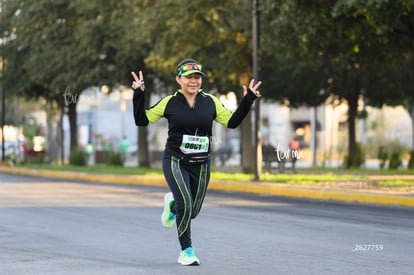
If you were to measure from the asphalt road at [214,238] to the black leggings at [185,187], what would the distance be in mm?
417

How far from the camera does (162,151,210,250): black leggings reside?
8984 millimetres

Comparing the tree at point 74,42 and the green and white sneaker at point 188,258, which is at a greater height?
the tree at point 74,42

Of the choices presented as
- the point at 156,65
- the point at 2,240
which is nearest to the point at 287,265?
the point at 2,240

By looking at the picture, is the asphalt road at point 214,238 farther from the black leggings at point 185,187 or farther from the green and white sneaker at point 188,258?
the black leggings at point 185,187

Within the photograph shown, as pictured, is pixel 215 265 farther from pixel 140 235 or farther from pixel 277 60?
pixel 277 60

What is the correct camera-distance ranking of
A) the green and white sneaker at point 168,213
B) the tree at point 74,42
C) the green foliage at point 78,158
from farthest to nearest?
the green foliage at point 78,158 → the tree at point 74,42 → the green and white sneaker at point 168,213

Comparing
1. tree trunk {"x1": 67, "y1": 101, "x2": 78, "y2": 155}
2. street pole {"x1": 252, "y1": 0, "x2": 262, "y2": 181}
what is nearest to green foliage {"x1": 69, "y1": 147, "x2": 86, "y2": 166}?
tree trunk {"x1": 67, "y1": 101, "x2": 78, "y2": 155}

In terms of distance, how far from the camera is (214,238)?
11789mm

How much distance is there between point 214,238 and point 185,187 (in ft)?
9.56

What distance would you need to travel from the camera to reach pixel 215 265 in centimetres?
916

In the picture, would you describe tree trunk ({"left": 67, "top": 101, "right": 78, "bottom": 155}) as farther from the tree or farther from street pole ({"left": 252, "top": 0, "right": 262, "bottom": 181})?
street pole ({"left": 252, "top": 0, "right": 262, "bottom": 181})

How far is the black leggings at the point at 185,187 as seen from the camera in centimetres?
898

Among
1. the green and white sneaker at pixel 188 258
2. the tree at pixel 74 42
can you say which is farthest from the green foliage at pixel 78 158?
the green and white sneaker at pixel 188 258

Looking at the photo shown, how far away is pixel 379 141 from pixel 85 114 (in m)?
39.8
